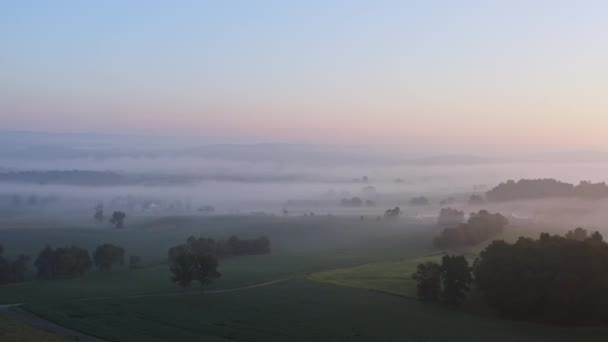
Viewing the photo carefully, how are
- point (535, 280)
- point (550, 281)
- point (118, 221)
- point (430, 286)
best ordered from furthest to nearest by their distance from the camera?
point (118, 221), point (430, 286), point (535, 280), point (550, 281)

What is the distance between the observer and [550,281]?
66.3m

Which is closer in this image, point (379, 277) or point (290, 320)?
point (290, 320)

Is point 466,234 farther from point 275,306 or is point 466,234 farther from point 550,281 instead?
point 275,306

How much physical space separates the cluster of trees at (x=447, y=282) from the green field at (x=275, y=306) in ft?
7.72

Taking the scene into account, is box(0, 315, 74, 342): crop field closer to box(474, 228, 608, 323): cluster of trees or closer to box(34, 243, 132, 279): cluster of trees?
box(474, 228, 608, 323): cluster of trees

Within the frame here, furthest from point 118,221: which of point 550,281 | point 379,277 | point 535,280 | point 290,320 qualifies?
point 550,281

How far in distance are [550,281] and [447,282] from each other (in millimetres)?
11175

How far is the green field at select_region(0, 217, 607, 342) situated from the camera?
172ft

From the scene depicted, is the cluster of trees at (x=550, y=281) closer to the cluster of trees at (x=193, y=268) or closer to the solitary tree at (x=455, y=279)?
the solitary tree at (x=455, y=279)

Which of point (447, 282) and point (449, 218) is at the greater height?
point (449, 218)

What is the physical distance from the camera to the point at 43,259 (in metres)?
98.8

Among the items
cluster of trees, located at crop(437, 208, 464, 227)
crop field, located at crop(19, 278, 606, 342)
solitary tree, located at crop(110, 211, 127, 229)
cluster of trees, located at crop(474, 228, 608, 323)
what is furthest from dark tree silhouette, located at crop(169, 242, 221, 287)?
solitary tree, located at crop(110, 211, 127, 229)

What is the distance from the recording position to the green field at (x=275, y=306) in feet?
172

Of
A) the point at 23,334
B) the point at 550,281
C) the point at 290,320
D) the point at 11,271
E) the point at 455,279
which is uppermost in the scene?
the point at 550,281
